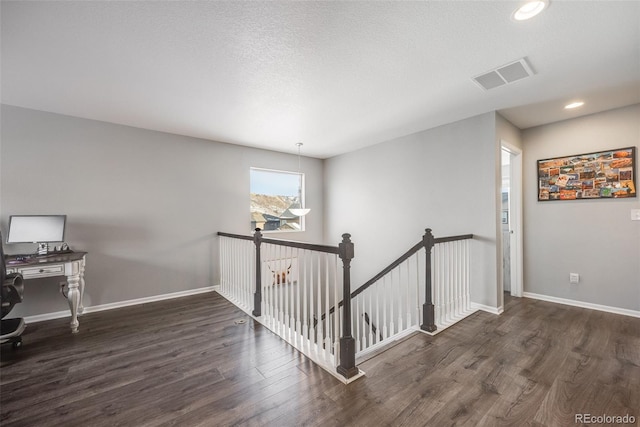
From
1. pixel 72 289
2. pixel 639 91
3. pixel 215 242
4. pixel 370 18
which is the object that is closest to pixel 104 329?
pixel 72 289

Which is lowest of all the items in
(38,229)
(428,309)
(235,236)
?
(428,309)

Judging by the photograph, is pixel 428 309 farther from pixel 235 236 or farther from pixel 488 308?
pixel 235 236

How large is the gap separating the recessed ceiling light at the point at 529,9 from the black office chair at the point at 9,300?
432cm

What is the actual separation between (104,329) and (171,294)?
3.65 feet

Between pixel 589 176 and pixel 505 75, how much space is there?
2195mm

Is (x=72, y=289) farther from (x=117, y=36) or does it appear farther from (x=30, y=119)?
(x=117, y=36)

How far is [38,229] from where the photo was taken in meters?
3.01

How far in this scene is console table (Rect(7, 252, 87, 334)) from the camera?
102 inches

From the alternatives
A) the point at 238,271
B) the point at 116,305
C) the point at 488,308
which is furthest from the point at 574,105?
the point at 116,305

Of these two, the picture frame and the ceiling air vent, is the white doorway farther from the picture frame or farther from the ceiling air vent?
the ceiling air vent

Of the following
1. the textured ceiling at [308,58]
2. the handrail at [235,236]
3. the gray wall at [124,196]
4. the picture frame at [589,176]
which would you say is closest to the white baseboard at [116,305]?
the gray wall at [124,196]

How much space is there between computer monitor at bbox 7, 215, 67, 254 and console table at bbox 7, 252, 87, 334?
8.5 inches

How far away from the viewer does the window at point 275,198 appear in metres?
5.05
